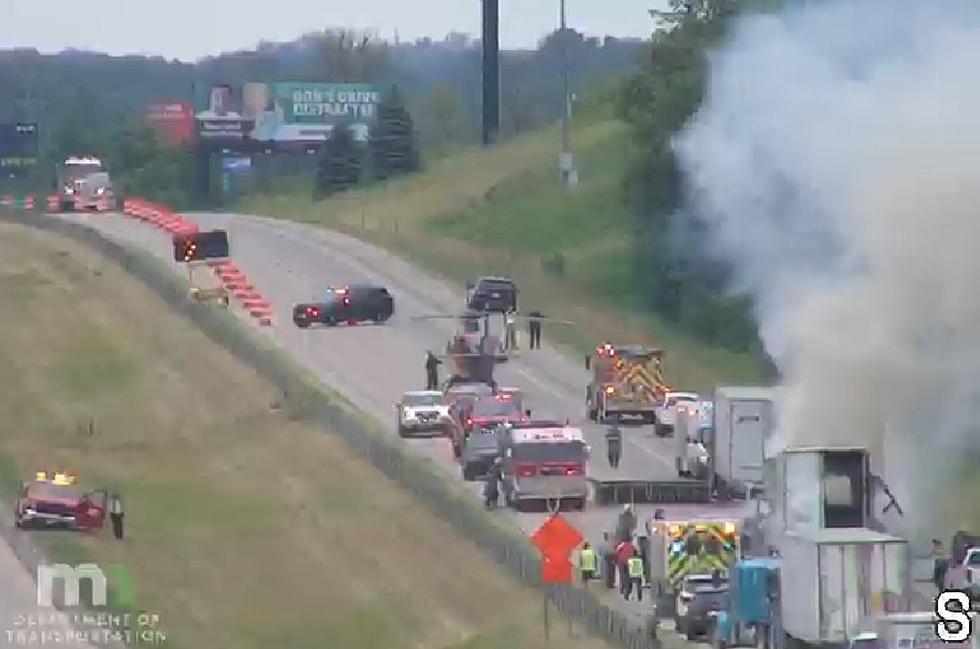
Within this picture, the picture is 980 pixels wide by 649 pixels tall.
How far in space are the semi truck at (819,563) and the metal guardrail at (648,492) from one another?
16.4 meters

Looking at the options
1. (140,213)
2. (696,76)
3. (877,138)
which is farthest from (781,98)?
(140,213)

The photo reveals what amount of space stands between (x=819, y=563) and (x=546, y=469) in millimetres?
19556

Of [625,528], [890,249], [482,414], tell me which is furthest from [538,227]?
[890,249]

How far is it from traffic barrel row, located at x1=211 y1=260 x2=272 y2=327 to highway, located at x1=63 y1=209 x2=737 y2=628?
19.8 inches

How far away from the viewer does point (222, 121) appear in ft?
541

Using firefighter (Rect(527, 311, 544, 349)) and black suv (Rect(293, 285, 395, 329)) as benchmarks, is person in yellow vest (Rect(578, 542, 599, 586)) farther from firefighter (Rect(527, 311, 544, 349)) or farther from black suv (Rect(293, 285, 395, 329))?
black suv (Rect(293, 285, 395, 329))

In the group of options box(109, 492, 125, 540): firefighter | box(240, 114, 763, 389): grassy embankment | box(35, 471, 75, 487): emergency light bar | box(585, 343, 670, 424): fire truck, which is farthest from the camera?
box(240, 114, 763, 389): grassy embankment

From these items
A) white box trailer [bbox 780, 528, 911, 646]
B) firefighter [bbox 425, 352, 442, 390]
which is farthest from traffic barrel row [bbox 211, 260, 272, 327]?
white box trailer [bbox 780, 528, 911, 646]

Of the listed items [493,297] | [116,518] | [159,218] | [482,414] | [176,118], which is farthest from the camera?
[176,118]

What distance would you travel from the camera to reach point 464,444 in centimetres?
6119

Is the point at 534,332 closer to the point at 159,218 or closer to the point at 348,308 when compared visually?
the point at 348,308

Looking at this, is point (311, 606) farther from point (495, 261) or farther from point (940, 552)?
point (495, 261)

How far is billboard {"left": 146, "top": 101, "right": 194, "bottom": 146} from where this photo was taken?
171875mm

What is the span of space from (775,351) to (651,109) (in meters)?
64.4
